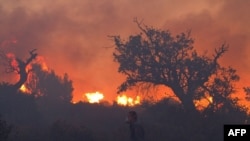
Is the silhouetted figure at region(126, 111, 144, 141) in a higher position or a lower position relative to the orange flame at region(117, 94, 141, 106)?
lower

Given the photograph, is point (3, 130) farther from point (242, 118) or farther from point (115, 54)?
point (242, 118)

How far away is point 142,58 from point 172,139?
14.2 m

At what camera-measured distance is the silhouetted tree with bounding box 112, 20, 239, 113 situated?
42906 mm

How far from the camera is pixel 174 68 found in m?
43.3

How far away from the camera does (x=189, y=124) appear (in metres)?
36.3

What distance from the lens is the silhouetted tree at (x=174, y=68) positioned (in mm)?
42906

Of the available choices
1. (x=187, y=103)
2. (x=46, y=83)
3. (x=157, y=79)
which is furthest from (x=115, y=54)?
(x=46, y=83)

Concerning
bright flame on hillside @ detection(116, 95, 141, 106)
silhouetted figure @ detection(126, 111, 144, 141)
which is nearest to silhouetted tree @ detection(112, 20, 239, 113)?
bright flame on hillside @ detection(116, 95, 141, 106)

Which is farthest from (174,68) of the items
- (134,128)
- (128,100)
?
(134,128)

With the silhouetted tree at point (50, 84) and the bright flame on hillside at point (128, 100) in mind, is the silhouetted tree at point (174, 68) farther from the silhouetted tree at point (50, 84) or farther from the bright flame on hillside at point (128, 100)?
the silhouetted tree at point (50, 84)

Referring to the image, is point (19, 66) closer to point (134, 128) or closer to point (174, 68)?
point (174, 68)

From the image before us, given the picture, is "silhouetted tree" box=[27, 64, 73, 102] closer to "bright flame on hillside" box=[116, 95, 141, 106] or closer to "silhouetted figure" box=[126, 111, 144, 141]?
"bright flame on hillside" box=[116, 95, 141, 106]

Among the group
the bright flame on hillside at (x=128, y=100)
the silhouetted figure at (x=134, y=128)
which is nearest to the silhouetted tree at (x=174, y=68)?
the bright flame on hillside at (x=128, y=100)

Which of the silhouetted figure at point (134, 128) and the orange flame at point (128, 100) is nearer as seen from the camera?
the silhouetted figure at point (134, 128)
